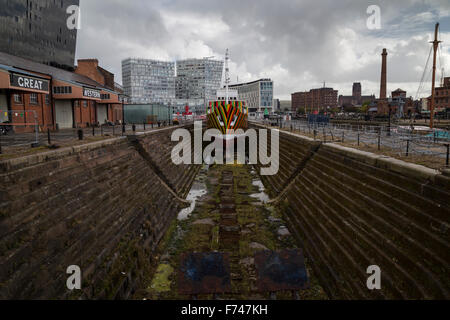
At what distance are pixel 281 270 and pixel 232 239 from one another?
6.38 meters

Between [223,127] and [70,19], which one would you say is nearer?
[223,127]

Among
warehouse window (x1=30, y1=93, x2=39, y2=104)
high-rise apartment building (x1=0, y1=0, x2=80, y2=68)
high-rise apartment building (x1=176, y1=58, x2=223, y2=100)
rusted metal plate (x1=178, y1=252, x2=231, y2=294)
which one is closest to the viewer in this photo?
rusted metal plate (x1=178, y1=252, x2=231, y2=294)

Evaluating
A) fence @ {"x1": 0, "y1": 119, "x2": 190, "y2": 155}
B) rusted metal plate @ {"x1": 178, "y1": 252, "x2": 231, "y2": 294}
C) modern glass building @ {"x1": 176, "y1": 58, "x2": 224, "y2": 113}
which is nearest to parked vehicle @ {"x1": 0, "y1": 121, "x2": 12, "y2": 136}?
fence @ {"x1": 0, "y1": 119, "x2": 190, "y2": 155}

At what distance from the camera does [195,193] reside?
20109 mm

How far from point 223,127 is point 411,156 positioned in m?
25.0

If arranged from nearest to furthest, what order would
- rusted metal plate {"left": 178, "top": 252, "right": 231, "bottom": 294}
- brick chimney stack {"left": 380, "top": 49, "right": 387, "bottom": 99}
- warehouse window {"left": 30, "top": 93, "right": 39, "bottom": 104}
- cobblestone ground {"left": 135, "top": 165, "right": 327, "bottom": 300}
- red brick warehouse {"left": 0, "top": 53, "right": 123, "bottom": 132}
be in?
rusted metal plate {"left": 178, "top": 252, "right": 231, "bottom": 294} → cobblestone ground {"left": 135, "top": 165, "right": 327, "bottom": 300} → red brick warehouse {"left": 0, "top": 53, "right": 123, "bottom": 132} → warehouse window {"left": 30, "top": 93, "right": 39, "bottom": 104} → brick chimney stack {"left": 380, "top": 49, "right": 387, "bottom": 99}

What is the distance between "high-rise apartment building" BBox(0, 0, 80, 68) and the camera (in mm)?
28234

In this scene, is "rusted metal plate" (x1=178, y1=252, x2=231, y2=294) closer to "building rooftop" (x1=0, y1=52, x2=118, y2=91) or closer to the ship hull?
"building rooftop" (x1=0, y1=52, x2=118, y2=91)

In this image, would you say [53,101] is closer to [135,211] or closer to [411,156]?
[135,211]

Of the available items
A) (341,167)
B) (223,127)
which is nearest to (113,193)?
(341,167)

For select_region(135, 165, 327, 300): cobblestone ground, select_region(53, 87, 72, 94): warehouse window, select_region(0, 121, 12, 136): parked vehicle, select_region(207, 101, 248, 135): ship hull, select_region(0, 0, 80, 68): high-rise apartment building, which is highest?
select_region(0, 0, 80, 68): high-rise apartment building

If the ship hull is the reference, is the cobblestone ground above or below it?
below

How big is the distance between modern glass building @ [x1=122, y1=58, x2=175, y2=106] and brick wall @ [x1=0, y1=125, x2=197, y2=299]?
486ft

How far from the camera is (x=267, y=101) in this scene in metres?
141
